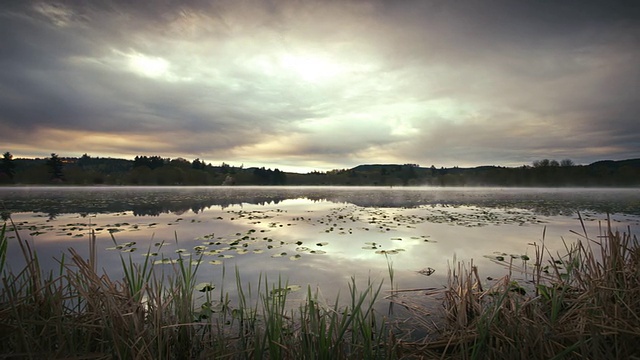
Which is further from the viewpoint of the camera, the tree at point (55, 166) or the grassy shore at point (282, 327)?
the tree at point (55, 166)

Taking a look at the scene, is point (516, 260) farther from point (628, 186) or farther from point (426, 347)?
point (628, 186)

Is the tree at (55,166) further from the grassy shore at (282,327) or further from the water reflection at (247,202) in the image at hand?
the grassy shore at (282,327)

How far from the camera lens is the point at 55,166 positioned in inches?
3917

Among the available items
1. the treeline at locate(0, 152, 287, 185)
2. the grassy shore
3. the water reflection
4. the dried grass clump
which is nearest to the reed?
the grassy shore

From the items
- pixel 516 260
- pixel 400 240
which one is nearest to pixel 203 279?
pixel 400 240

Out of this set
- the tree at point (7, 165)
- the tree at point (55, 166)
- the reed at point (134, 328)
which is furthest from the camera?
the tree at point (55, 166)

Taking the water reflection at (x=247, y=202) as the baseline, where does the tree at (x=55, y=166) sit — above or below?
above

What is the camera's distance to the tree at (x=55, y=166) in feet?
322

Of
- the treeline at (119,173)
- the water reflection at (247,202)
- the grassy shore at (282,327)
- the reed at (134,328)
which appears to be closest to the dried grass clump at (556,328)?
the grassy shore at (282,327)

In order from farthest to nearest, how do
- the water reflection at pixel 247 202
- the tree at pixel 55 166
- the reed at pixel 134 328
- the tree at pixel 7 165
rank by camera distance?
1. the tree at pixel 55 166
2. the tree at pixel 7 165
3. the water reflection at pixel 247 202
4. the reed at pixel 134 328

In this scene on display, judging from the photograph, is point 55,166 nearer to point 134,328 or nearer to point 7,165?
point 7,165

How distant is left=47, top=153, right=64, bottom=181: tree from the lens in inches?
3861

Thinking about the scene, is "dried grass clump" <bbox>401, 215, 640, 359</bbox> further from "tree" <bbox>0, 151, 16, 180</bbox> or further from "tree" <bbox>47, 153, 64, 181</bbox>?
"tree" <bbox>47, 153, 64, 181</bbox>

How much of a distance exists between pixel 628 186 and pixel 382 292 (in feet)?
546
